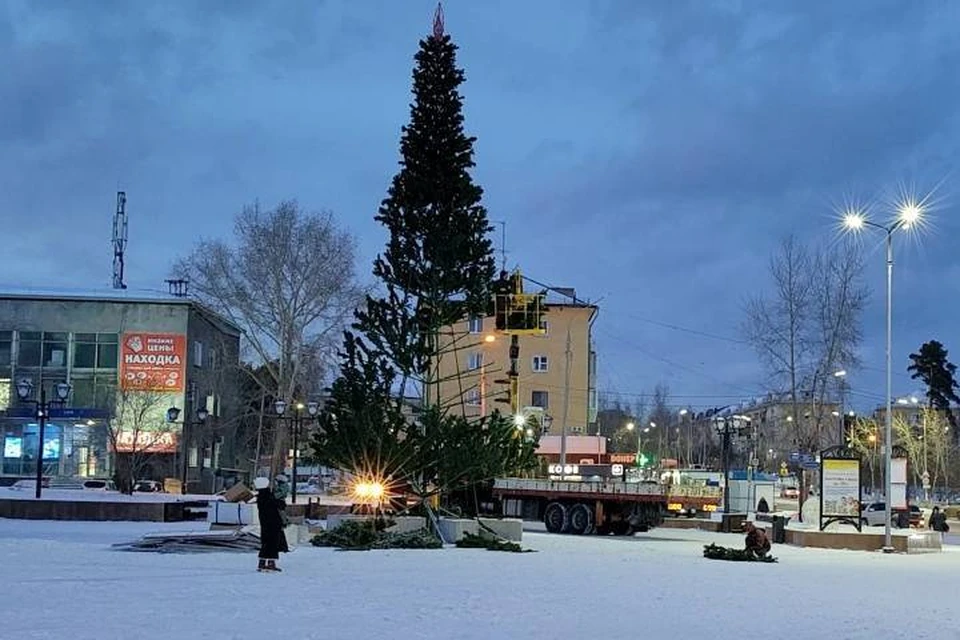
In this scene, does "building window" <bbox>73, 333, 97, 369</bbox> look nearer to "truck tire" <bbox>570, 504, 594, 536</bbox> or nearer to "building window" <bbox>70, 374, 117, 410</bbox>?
"building window" <bbox>70, 374, 117, 410</bbox>

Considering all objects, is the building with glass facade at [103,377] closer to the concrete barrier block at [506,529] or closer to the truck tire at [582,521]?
the truck tire at [582,521]

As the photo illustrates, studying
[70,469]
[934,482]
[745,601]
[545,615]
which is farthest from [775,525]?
[934,482]

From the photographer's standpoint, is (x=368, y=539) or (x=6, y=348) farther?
(x=6, y=348)

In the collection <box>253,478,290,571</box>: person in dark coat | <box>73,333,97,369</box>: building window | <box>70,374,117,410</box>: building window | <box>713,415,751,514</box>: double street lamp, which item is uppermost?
<box>73,333,97,369</box>: building window

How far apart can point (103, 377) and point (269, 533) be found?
49.3 m

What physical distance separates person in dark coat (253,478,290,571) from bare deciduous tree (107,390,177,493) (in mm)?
42588

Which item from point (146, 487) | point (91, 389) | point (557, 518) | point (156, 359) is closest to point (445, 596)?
point (557, 518)

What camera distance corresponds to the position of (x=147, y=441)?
6022cm

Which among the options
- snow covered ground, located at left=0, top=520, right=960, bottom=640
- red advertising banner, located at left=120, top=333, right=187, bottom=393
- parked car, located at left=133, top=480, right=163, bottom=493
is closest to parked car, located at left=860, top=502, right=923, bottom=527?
snow covered ground, located at left=0, top=520, right=960, bottom=640

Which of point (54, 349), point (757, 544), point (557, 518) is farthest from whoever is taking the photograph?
point (54, 349)

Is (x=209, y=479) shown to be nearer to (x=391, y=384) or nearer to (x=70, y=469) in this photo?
(x=70, y=469)

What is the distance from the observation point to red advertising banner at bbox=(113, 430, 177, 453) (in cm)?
5941

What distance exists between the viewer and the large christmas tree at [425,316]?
25.2 metres

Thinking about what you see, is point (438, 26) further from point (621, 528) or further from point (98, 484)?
point (98, 484)
